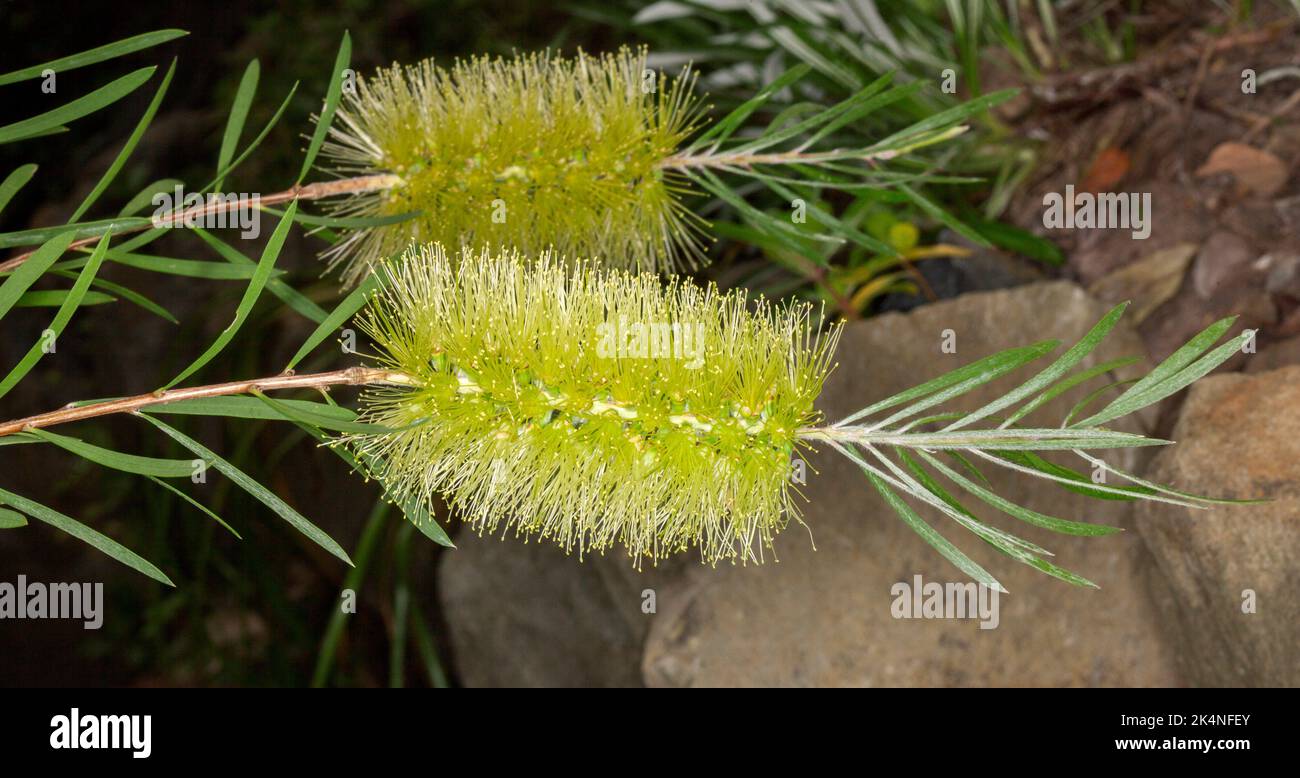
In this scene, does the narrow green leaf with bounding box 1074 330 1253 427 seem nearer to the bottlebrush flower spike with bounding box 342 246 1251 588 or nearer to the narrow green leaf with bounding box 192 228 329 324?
the bottlebrush flower spike with bounding box 342 246 1251 588

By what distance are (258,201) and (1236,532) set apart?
1.04 meters

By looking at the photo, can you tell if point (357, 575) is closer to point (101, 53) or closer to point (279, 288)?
point (279, 288)

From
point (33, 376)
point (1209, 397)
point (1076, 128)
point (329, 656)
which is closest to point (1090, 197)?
point (1076, 128)

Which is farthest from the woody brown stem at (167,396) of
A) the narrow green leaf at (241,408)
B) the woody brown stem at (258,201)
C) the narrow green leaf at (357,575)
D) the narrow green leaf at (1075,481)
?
the narrow green leaf at (357,575)

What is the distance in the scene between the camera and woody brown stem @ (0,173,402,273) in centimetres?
84

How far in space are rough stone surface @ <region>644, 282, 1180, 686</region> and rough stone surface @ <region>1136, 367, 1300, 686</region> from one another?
8 centimetres

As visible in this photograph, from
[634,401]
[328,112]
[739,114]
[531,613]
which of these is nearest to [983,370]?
[634,401]

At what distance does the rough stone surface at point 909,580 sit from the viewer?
4.25ft

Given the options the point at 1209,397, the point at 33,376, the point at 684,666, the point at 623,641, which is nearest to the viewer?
the point at 1209,397

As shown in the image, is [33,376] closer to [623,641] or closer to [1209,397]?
[623,641]

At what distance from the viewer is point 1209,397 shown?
1.20 meters

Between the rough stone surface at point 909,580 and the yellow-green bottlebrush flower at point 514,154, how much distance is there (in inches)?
19.9

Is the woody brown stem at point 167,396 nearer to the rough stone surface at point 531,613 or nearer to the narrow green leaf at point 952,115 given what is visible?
the narrow green leaf at point 952,115
